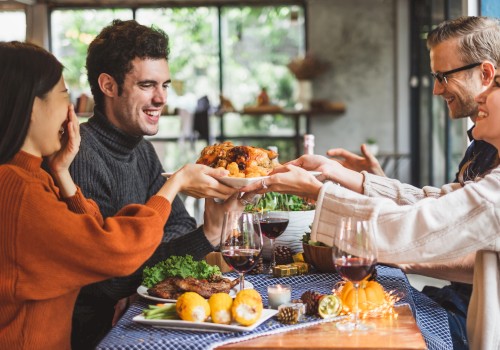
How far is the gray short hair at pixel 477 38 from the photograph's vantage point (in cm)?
301

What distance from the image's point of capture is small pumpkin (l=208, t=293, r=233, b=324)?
70.6 inches

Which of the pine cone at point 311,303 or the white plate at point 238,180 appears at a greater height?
the white plate at point 238,180

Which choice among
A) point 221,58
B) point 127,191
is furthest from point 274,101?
point 127,191

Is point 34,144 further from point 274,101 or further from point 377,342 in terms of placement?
point 274,101

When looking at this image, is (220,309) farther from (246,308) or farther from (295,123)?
(295,123)

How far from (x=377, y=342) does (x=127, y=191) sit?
1.43 meters

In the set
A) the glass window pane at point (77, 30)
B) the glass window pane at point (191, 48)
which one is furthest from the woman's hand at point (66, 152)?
the glass window pane at point (77, 30)

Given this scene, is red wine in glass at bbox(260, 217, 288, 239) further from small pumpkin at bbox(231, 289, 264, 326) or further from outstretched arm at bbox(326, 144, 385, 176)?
outstretched arm at bbox(326, 144, 385, 176)

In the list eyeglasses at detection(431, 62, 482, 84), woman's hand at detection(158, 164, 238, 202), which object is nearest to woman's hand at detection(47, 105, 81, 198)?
woman's hand at detection(158, 164, 238, 202)

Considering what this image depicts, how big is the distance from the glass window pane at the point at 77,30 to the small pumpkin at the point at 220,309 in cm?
880

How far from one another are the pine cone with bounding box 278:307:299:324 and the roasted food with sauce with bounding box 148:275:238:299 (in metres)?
0.24

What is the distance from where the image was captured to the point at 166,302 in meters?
2.00

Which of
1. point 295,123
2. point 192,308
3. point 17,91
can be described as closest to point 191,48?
point 295,123

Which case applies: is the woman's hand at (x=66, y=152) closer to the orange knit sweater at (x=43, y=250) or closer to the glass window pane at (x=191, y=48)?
the orange knit sweater at (x=43, y=250)
